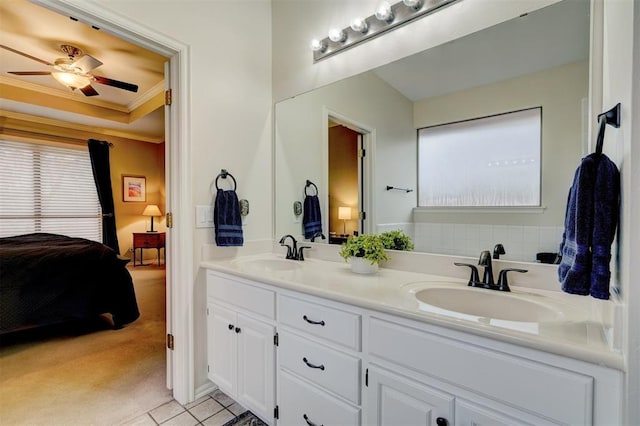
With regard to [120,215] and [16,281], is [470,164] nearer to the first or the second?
[16,281]

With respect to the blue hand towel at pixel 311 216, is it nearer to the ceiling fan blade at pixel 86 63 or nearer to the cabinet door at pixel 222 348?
the cabinet door at pixel 222 348

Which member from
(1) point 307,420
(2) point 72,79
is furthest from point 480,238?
(2) point 72,79

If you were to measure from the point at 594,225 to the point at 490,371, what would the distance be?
0.46 metres

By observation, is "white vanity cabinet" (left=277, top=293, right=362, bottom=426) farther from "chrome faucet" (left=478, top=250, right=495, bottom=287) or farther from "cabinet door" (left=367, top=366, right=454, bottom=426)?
"chrome faucet" (left=478, top=250, right=495, bottom=287)

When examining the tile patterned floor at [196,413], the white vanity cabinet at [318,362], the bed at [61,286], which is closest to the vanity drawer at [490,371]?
the white vanity cabinet at [318,362]

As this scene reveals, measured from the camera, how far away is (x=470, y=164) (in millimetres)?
1475

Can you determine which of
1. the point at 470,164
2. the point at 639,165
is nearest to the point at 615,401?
the point at 639,165

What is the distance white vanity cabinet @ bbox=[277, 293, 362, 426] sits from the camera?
45.0 inches

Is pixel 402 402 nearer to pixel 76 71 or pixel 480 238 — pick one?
pixel 480 238

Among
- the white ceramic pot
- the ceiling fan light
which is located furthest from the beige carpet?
the ceiling fan light

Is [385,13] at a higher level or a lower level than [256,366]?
higher

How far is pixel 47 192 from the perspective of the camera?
473cm

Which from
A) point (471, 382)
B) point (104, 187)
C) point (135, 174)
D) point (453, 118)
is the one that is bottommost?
point (471, 382)

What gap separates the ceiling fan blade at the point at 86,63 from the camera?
2.73 meters
